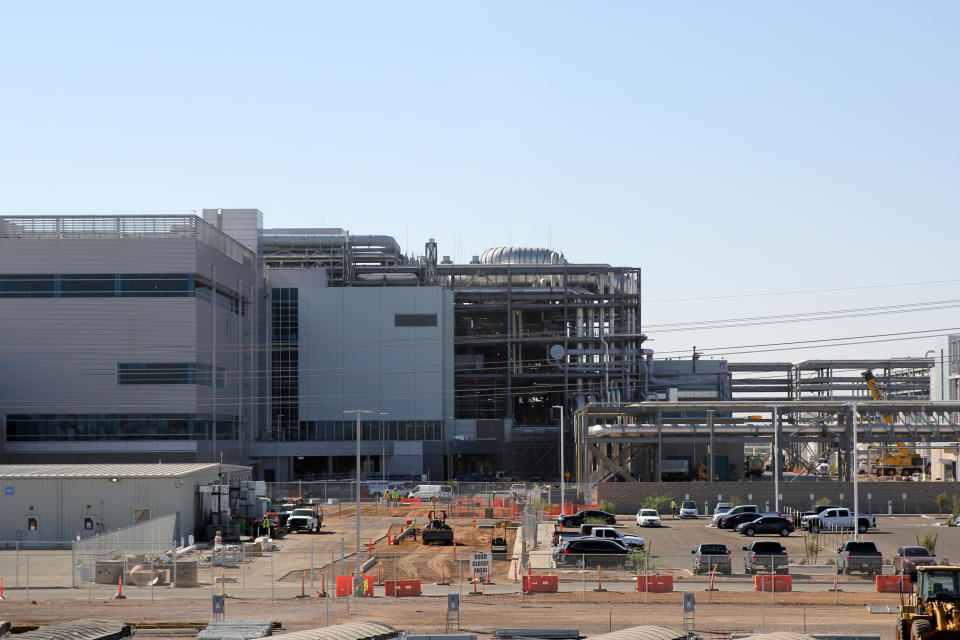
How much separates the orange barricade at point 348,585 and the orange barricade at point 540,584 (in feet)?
20.7

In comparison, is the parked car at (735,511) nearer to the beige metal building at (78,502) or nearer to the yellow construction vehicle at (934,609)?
the beige metal building at (78,502)

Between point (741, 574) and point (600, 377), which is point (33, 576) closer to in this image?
point (741, 574)

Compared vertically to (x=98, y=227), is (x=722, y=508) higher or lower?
lower

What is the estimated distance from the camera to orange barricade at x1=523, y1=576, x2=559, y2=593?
155 feet

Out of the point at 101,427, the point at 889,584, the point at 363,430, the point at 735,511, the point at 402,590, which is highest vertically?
the point at 101,427

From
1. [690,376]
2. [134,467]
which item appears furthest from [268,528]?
[690,376]

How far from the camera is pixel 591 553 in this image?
55.5 meters

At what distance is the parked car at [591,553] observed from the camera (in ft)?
178

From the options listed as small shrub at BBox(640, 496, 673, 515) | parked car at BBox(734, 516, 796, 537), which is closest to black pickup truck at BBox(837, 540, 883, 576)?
parked car at BBox(734, 516, 796, 537)

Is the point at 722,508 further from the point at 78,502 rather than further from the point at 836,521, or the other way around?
the point at 78,502

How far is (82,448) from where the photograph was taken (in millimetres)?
107500

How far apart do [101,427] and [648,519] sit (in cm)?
5429

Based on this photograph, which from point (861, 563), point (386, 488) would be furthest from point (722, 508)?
point (386, 488)

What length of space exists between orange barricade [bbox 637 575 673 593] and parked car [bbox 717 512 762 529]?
31.1 m
